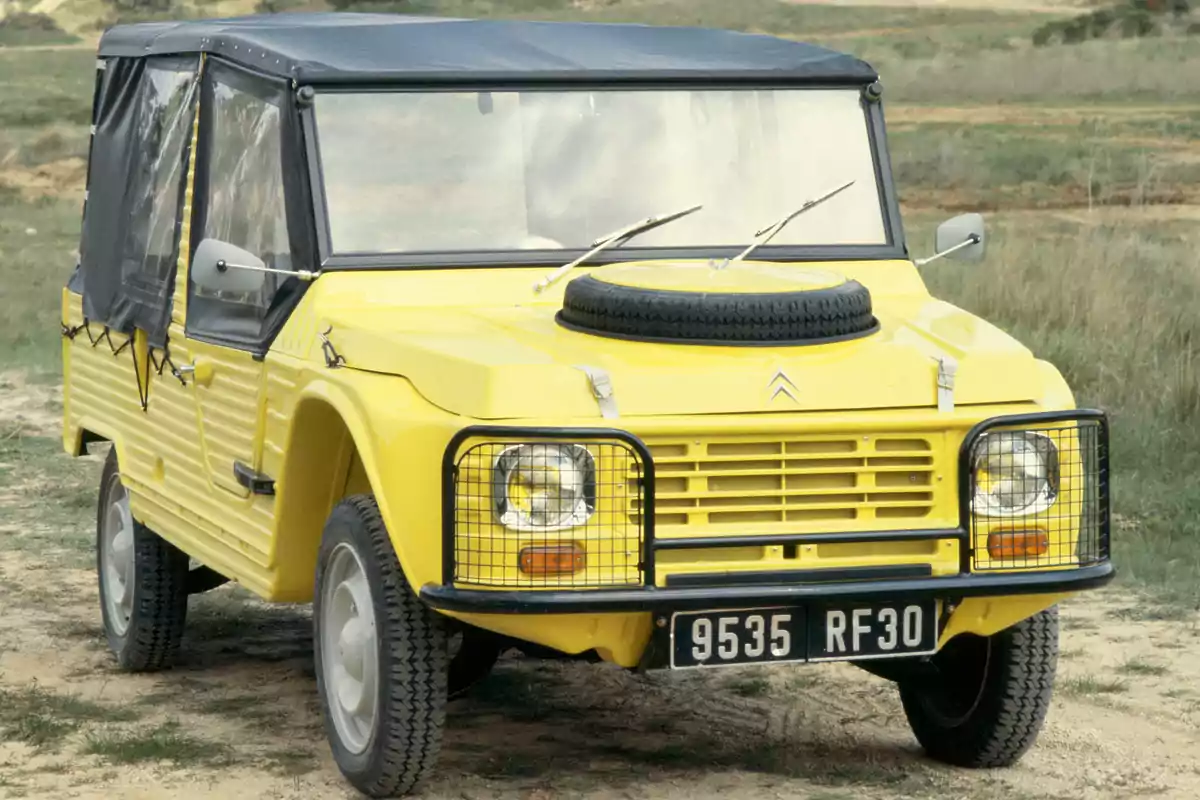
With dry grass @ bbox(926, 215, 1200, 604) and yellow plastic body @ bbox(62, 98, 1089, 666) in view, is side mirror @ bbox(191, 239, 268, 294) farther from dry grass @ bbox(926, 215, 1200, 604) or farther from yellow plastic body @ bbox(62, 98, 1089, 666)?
dry grass @ bbox(926, 215, 1200, 604)

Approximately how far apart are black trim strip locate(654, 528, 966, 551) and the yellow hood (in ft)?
0.97

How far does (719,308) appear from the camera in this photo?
220 inches

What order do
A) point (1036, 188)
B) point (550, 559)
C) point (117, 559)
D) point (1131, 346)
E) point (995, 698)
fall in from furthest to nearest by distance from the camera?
point (1036, 188)
point (1131, 346)
point (117, 559)
point (995, 698)
point (550, 559)

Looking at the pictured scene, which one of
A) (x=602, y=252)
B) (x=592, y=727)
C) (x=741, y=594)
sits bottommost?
(x=592, y=727)

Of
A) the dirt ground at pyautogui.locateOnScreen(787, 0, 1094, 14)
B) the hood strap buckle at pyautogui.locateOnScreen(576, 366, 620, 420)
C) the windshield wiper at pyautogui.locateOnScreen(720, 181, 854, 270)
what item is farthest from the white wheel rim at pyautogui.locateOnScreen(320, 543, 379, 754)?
the dirt ground at pyautogui.locateOnScreen(787, 0, 1094, 14)

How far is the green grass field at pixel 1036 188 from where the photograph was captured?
11656mm

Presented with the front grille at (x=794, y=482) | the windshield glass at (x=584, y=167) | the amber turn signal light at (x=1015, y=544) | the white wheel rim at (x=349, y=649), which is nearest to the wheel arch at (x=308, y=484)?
the white wheel rim at (x=349, y=649)

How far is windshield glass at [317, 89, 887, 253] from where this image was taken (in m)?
6.46

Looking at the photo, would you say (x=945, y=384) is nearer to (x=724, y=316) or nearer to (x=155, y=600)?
(x=724, y=316)

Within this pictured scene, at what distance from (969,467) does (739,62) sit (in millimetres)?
1969

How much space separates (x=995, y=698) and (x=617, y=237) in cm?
164

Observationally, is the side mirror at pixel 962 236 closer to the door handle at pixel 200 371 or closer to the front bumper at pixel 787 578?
the front bumper at pixel 787 578

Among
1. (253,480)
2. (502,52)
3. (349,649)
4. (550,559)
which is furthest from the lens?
(502,52)

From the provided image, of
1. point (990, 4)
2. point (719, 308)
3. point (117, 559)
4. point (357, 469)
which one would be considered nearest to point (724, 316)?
point (719, 308)
